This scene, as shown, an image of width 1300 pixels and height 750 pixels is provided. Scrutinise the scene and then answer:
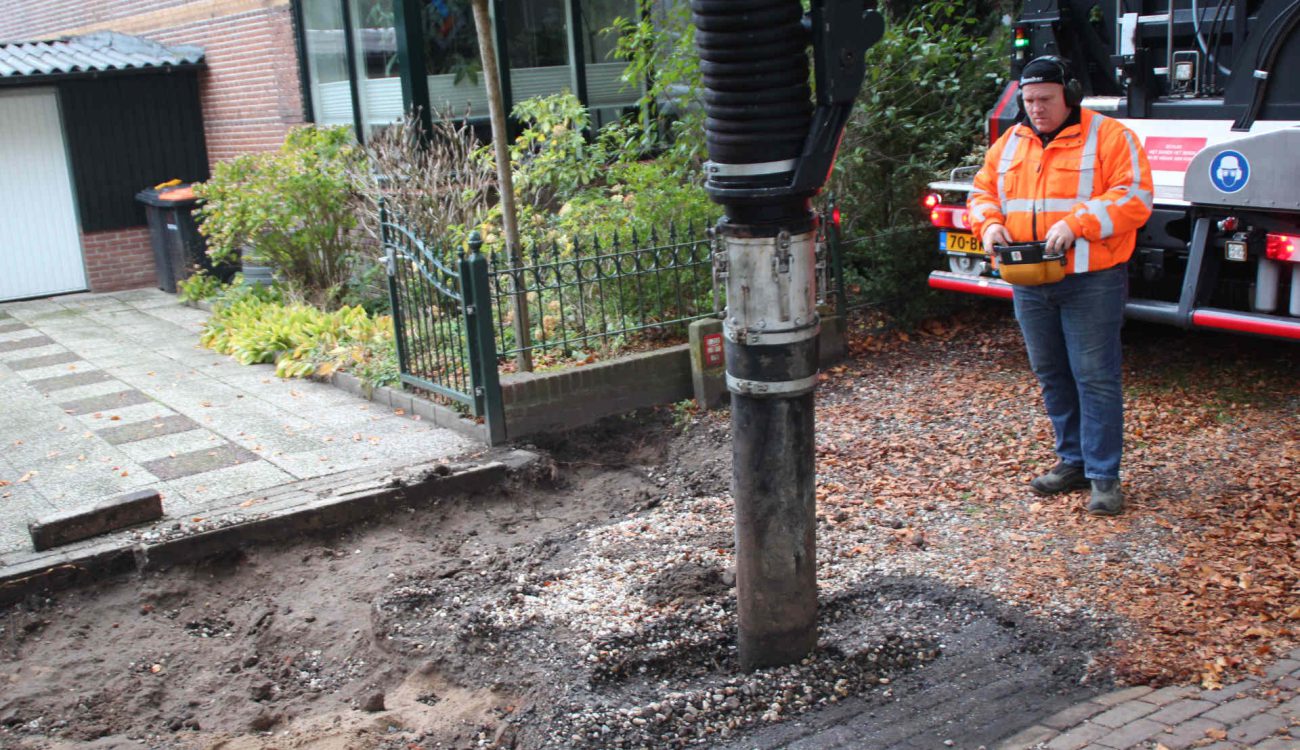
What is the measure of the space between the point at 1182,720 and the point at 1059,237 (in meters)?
2.08

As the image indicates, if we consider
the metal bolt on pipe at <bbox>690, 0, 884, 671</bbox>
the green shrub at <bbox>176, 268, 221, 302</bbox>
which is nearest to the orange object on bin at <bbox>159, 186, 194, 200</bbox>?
the green shrub at <bbox>176, 268, 221, 302</bbox>

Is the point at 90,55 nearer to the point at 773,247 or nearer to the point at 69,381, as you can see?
the point at 69,381

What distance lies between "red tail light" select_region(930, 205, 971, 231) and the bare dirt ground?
147cm

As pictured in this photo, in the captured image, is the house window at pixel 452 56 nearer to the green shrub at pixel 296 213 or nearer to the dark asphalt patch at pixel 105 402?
the green shrub at pixel 296 213

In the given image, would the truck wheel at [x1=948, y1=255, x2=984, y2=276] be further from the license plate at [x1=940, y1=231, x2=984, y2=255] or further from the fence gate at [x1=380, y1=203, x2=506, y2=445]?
the fence gate at [x1=380, y1=203, x2=506, y2=445]

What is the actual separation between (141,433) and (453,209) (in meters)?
3.23

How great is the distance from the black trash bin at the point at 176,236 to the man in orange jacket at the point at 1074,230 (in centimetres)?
922

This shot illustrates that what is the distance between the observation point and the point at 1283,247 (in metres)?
5.93

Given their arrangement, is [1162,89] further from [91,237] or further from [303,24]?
[91,237]

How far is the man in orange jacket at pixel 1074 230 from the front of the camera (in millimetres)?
4910

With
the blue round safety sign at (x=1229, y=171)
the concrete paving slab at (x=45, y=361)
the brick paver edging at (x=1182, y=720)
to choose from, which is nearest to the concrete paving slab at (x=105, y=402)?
the concrete paving slab at (x=45, y=361)

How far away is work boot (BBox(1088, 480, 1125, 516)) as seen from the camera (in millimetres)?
5203

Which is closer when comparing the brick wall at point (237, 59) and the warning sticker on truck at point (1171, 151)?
the warning sticker on truck at point (1171, 151)

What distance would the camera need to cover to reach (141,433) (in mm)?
7344
